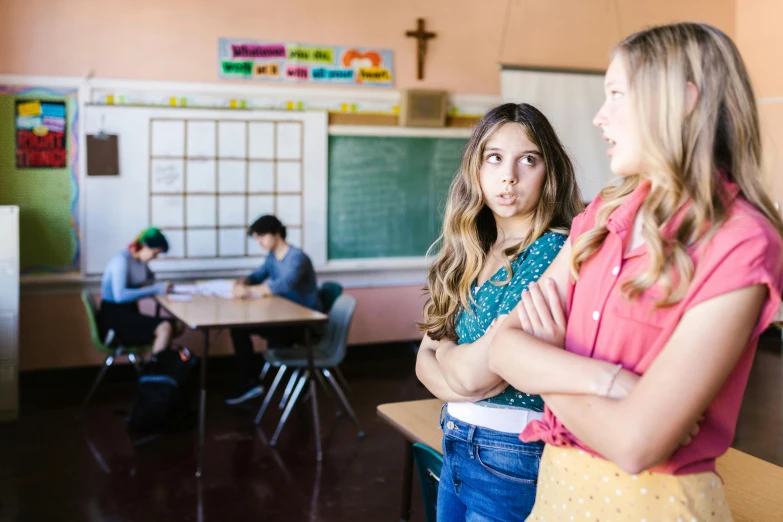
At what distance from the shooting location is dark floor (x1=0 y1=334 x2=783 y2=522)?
3.52m

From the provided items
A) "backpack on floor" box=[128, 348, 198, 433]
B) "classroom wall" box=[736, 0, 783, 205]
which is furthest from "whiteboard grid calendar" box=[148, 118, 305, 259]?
"classroom wall" box=[736, 0, 783, 205]

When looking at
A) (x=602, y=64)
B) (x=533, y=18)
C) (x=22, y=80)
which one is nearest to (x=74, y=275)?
(x=22, y=80)

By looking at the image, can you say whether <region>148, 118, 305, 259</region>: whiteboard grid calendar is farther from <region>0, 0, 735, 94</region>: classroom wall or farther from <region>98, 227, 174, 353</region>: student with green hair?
<region>98, 227, 174, 353</region>: student with green hair

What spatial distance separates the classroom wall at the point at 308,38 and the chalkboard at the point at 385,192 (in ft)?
1.29

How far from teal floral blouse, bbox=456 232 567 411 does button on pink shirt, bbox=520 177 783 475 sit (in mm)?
268

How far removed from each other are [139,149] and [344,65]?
5.41 ft

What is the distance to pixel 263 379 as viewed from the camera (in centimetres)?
584

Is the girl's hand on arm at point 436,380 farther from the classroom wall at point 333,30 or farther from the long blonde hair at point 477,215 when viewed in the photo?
the classroom wall at point 333,30

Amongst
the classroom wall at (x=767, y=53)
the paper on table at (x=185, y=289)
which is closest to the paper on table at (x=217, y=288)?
the paper on table at (x=185, y=289)

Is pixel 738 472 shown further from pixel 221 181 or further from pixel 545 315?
pixel 221 181

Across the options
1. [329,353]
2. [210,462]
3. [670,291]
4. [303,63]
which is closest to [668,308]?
[670,291]

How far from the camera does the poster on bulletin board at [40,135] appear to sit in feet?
17.3

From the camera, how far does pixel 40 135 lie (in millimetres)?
5324

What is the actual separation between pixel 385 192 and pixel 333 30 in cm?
129
